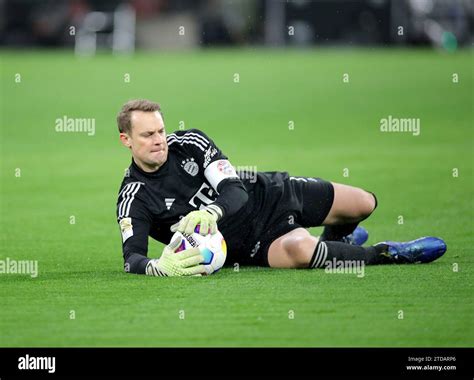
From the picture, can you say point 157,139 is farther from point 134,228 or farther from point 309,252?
point 309,252

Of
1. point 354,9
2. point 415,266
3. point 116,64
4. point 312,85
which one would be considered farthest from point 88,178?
point 354,9

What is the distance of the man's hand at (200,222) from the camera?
10203 mm

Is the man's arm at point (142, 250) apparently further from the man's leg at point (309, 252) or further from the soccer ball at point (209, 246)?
the man's leg at point (309, 252)

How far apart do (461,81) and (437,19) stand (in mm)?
17089

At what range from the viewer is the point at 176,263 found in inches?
412

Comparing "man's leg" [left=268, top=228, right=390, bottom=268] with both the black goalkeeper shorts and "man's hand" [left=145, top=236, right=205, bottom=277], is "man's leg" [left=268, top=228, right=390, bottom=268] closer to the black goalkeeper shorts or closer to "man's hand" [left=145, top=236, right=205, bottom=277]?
the black goalkeeper shorts

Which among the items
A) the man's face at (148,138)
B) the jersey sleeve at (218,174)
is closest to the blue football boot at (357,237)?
the jersey sleeve at (218,174)

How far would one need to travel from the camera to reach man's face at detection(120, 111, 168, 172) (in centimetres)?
1064

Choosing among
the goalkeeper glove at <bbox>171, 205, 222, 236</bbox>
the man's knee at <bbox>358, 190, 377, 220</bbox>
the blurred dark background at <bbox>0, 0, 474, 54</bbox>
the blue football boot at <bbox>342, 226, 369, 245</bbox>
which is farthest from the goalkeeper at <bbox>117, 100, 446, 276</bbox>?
the blurred dark background at <bbox>0, 0, 474, 54</bbox>

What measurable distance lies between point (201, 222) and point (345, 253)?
4.99ft

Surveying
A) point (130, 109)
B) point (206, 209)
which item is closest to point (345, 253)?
point (206, 209)

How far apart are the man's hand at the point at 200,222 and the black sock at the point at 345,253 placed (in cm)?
112

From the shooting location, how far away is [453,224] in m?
14.0

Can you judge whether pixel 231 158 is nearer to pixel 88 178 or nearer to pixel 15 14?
pixel 88 178
